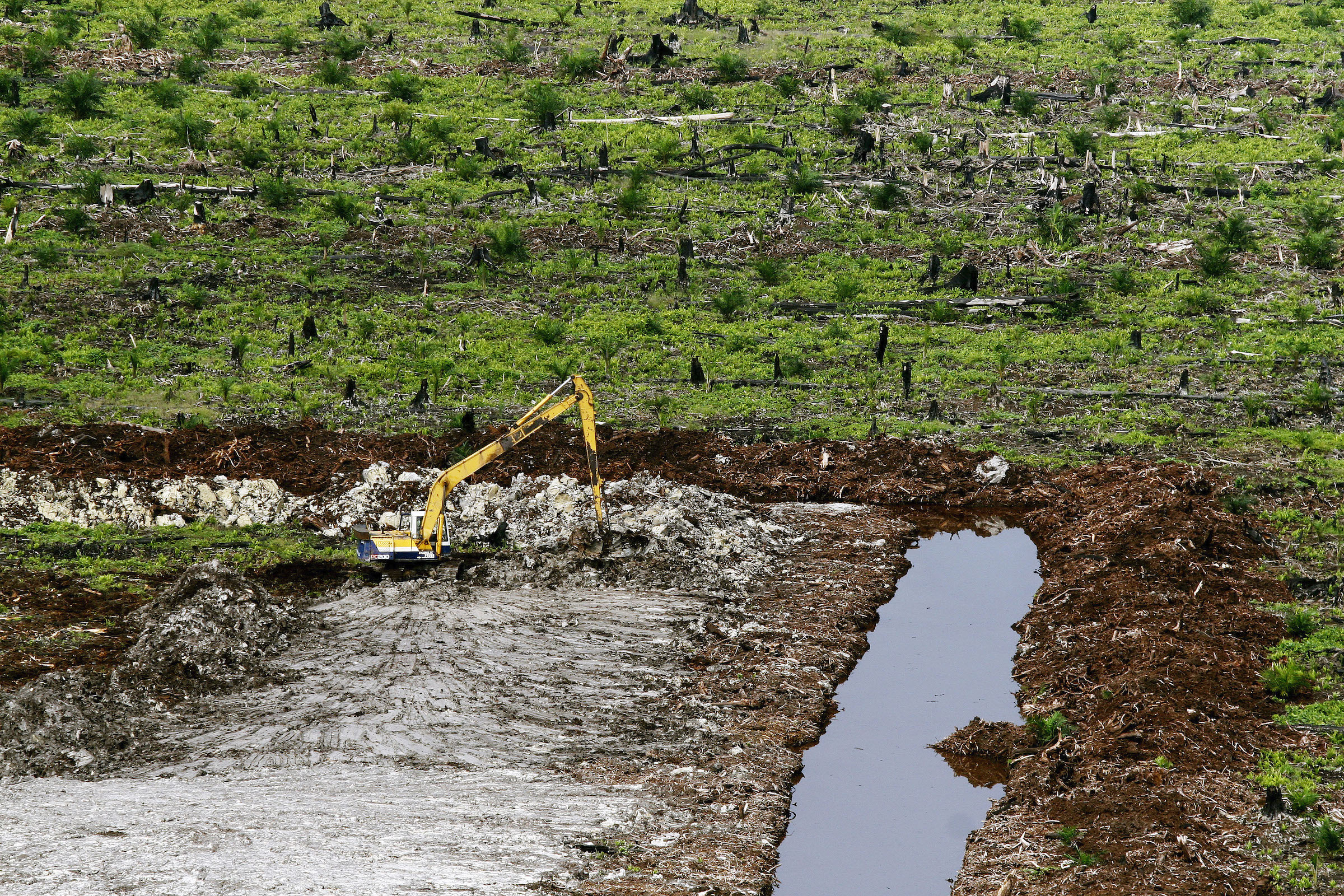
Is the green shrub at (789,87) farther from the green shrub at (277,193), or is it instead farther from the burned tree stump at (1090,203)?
the green shrub at (277,193)

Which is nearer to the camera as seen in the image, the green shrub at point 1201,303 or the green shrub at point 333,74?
the green shrub at point 1201,303

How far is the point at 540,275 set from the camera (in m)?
28.6

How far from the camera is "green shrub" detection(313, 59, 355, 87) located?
3647 centimetres

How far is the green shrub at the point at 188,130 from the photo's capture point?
32594mm

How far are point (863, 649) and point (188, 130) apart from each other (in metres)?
25.7

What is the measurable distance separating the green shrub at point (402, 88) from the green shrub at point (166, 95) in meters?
5.63

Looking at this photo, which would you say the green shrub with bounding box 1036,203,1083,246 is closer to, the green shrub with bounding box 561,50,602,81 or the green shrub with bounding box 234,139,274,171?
the green shrub with bounding box 561,50,602,81

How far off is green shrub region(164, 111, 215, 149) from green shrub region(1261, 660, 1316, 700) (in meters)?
29.2

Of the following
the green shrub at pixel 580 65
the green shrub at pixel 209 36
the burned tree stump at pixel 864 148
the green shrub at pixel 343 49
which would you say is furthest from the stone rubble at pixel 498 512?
the green shrub at pixel 209 36

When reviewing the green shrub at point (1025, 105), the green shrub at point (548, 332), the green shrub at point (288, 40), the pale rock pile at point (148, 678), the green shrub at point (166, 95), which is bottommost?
the pale rock pile at point (148, 678)

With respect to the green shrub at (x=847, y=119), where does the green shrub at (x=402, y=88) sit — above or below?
above

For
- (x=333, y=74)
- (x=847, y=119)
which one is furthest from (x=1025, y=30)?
(x=333, y=74)

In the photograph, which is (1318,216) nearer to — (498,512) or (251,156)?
(498,512)

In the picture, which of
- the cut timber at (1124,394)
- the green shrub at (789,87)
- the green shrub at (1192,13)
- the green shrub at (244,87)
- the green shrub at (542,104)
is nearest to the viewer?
the cut timber at (1124,394)
